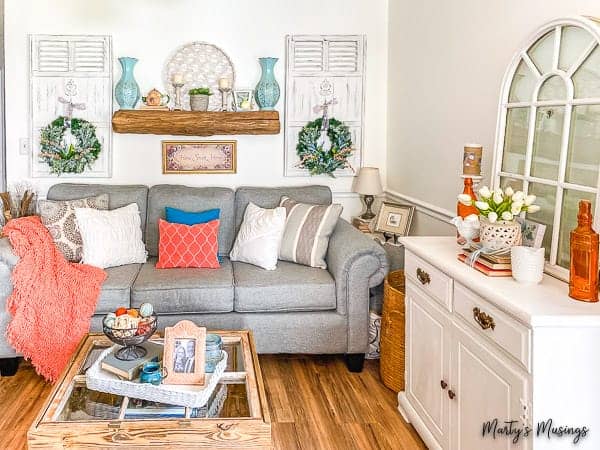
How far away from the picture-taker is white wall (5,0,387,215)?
427 cm

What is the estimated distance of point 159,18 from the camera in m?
4.32

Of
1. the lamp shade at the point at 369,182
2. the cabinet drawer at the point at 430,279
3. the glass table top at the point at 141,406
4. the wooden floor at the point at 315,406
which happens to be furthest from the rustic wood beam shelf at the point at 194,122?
the glass table top at the point at 141,406

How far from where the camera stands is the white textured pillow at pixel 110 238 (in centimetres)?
362

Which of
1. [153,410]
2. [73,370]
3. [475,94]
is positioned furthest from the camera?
[475,94]

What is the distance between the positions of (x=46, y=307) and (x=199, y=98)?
1.73m

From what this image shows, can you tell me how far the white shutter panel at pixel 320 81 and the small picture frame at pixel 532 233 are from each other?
2.51 m

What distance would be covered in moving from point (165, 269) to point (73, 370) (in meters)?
1.39

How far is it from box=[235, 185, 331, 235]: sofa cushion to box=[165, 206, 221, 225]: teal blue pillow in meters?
0.24

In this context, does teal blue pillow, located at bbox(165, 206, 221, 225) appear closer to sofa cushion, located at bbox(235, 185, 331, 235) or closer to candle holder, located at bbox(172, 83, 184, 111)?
sofa cushion, located at bbox(235, 185, 331, 235)

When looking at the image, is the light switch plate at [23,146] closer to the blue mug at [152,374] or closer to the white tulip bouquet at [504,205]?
the blue mug at [152,374]

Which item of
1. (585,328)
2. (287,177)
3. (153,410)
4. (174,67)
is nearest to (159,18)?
(174,67)

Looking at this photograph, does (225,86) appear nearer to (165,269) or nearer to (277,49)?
(277,49)

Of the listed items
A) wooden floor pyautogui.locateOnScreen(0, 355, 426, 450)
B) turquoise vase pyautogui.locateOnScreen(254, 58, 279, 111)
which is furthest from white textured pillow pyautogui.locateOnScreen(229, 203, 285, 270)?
turquoise vase pyautogui.locateOnScreen(254, 58, 279, 111)

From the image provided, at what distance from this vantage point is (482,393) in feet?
6.50
